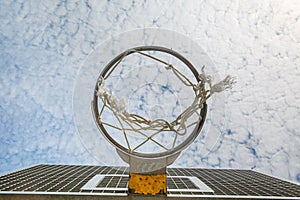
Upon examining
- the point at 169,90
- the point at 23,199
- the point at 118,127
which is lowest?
the point at 23,199

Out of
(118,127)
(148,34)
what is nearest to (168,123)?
(118,127)

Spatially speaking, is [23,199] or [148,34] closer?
[148,34]

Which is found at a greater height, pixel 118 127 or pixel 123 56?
pixel 123 56

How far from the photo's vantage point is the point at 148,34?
3.77 meters

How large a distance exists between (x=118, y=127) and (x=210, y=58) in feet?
4.99

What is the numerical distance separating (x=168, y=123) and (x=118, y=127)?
0.66m

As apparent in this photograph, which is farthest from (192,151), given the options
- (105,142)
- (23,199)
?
(23,199)

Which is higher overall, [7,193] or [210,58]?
[210,58]

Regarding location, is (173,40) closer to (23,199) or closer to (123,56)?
(123,56)

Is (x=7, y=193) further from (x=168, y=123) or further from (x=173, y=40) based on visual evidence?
(x=173, y=40)

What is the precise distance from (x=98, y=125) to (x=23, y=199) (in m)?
2.96

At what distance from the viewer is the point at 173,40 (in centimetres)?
377

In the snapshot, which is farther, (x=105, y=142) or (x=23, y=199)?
(x=23, y=199)

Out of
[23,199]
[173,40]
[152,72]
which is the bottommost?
[23,199]
